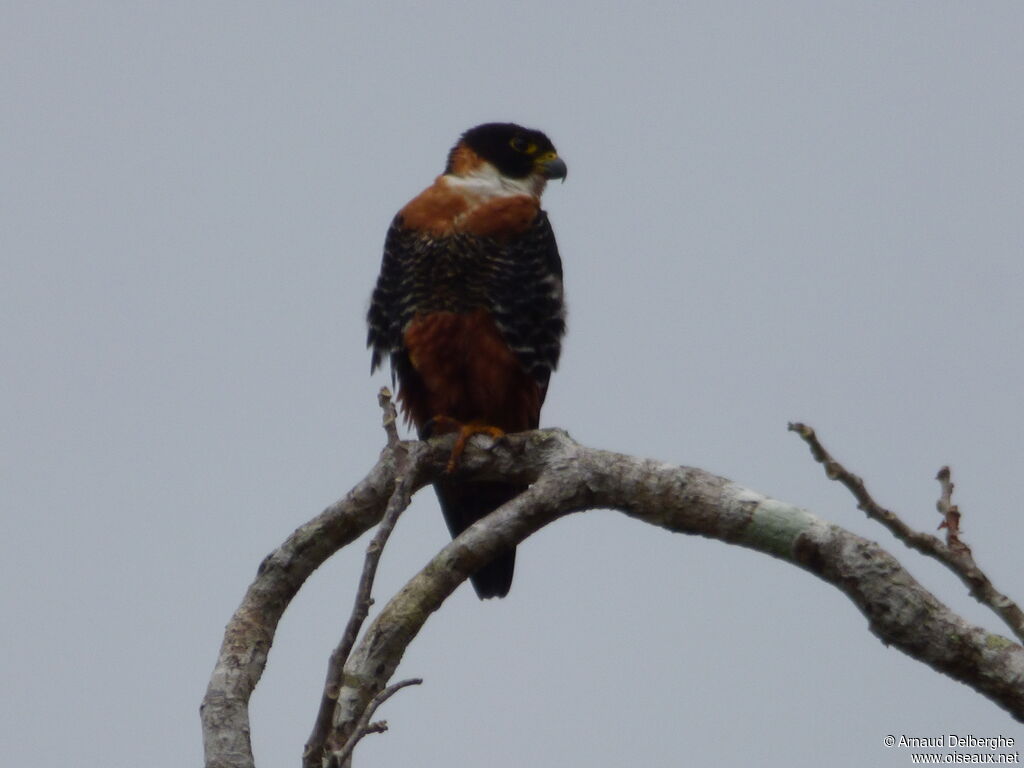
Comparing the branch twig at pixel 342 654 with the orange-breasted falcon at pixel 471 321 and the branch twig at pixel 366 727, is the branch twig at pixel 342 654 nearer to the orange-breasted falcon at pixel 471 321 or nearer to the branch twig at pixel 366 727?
the branch twig at pixel 366 727

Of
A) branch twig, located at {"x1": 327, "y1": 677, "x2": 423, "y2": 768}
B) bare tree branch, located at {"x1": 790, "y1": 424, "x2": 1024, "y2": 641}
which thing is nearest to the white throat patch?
bare tree branch, located at {"x1": 790, "y1": 424, "x2": 1024, "y2": 641}

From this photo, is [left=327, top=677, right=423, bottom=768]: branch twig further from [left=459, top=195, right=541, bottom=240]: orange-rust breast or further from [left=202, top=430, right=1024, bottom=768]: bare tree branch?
[left=459, top=195, right=541, bottom=240]: orange-rust breast

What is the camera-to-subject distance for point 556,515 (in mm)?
3561

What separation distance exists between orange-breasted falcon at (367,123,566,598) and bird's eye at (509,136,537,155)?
0.54 meters

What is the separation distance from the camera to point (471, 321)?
16.3 feet

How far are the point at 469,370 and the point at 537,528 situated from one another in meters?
1.49

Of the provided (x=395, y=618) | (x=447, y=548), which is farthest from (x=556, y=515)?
(x=395, y=618)

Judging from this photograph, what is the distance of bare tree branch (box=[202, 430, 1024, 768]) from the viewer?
9.80 ft

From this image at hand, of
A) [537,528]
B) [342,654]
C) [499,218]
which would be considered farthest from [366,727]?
[499,218]

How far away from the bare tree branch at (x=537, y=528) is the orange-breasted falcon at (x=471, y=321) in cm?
110

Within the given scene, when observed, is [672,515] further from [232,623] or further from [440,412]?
[440,412]

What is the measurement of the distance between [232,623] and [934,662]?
1681mm

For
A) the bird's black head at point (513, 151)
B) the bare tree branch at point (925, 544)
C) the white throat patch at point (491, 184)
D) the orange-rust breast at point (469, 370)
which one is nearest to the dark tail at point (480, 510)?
the orange-rust breast at point (469, 370)

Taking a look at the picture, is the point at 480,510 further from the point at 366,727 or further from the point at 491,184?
the point at 366,727
